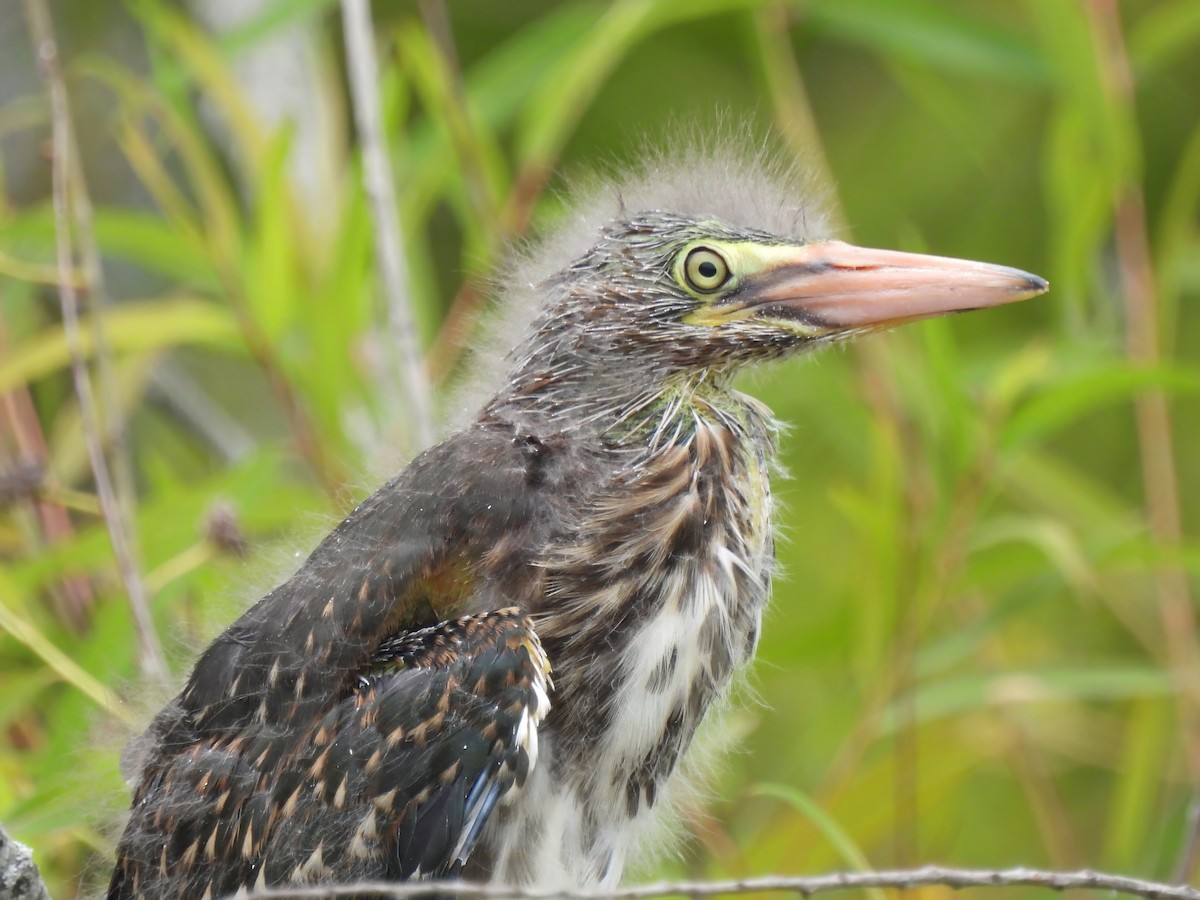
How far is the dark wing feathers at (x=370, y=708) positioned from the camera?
2.00 metres

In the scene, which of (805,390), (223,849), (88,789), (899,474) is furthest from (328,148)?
(223,849)

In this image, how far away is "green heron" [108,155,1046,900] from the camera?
2.03 m

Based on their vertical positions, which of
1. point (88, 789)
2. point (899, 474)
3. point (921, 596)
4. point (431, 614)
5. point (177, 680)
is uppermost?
point (899, 474)

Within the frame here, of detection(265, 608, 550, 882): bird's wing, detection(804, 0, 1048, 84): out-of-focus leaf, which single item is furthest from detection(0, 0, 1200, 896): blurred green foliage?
detection(265, 608, 550, 882): bird's wing

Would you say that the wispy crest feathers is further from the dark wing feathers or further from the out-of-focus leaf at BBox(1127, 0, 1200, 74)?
the out-of-focus leaf at BBox(1127, 0, 1200, 74)

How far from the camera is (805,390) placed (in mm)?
3400

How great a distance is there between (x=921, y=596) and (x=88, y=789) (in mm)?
1460

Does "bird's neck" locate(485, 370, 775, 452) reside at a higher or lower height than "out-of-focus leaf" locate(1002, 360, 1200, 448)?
lower

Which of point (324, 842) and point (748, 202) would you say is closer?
point (324, 842)

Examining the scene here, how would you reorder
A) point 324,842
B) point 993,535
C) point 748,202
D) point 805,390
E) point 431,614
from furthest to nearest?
point 805,390, point 993,535, point 748,202, point 431,614, point 324,842

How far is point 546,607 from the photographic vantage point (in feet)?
7.05

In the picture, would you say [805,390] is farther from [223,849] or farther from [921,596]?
[223,849]

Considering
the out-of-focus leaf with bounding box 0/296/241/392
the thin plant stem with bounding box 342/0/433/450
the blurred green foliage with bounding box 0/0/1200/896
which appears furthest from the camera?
the out-of-focus leaf with bounding box 0/296/241/392

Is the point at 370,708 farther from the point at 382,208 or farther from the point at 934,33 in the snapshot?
the point at 934,33
